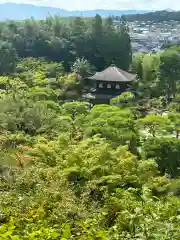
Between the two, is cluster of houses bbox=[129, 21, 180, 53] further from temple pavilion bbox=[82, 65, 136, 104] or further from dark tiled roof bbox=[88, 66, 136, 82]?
temple pavilion bbox=[82, 65, 136, 104]

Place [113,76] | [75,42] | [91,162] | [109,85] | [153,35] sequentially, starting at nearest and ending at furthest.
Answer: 1. [91,162]
2. [113,76]
3. [109,85]
4. [75,42]
5. [153,35]

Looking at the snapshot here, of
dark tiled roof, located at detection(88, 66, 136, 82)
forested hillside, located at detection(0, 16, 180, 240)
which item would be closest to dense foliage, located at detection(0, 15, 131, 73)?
forested hillside, located at detection(0, 16, 180, 240)

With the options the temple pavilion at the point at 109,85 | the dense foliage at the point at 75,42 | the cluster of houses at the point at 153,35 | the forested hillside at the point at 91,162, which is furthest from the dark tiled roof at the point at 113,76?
the cluster of houses at the point at 153,35

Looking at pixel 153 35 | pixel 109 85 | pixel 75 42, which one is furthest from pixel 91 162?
pixel 153 35

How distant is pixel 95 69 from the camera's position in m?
46.5

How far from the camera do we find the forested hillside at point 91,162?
26.3 feet

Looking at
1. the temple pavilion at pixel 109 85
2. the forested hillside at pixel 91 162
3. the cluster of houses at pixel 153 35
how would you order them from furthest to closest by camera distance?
the cluster of houses at pixel 153 35, the temple pavilion at pixel 109 85, the forested hillside at pixel 91 162

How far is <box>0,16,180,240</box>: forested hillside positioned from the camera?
8.02 meters

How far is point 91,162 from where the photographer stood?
1514 cm

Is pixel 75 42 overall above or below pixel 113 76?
above

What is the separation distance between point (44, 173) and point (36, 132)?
23.9 feet

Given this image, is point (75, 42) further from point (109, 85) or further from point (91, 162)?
point (91, 162)

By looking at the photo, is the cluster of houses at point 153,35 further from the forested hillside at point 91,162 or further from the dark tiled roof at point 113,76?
the dark tiled roof at point 113,76

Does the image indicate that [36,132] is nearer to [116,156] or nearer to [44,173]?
[116,156]
